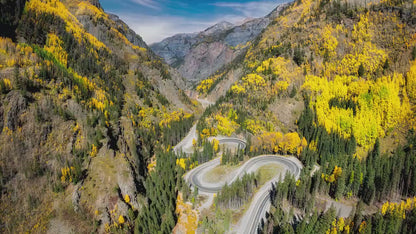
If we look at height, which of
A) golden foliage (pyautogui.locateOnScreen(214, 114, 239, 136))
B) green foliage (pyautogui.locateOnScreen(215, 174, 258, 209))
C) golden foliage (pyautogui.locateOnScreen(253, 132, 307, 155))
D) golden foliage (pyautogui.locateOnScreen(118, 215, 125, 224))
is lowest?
golden foliage (pyautogui.locateOnScreen(118, 215, 125, 224))

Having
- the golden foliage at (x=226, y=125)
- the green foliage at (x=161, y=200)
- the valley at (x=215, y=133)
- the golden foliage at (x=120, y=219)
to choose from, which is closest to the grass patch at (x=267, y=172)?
the valley at (x=215, y=133)

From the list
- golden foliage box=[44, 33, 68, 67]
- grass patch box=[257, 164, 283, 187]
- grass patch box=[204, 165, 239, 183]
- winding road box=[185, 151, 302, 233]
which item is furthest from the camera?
golden foliage box=[44, 33, 68, 67]

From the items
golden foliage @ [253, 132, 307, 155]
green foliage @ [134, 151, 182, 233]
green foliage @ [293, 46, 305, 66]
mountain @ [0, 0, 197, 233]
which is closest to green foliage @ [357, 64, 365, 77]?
green foliage @ [293, 46, 305, 66]

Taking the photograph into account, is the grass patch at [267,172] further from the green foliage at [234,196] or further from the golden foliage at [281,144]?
the golden foliage at [281,144]

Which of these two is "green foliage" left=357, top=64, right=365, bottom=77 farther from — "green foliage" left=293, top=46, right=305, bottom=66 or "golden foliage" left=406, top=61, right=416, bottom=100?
"green foliage" left=293, top=46, right=305, bottom=66

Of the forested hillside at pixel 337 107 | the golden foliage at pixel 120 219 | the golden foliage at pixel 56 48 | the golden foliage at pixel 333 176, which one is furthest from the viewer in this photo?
the golden foliage at pixel 56 48

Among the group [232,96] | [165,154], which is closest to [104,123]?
[165,154]
